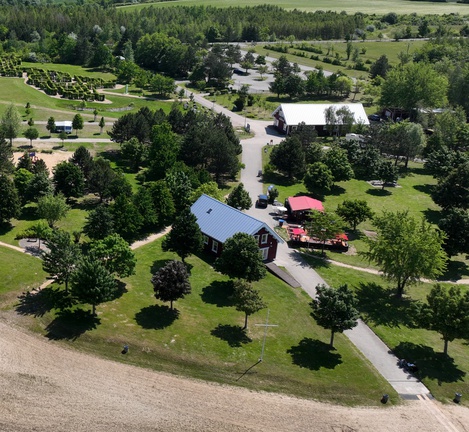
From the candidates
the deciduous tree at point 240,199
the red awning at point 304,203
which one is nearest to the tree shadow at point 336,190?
the red awning at point 304,203

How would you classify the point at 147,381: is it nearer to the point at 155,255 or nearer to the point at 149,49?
the point at 155,255

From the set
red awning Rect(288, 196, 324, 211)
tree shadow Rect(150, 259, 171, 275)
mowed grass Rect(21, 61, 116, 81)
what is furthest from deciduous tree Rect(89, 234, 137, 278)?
mowed grass Rect(21, 61, 116, 81)

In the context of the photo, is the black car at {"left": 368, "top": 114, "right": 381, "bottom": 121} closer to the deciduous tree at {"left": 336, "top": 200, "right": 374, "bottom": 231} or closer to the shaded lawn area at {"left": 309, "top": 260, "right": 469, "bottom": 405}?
the deciduous tree at {"left": 336, "top": 200, "right": 374, "bottom": 231}

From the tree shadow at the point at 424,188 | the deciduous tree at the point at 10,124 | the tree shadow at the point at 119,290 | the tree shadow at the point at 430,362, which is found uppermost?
the deciduous tree at the point at 10,124

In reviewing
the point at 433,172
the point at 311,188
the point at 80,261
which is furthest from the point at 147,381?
the point at 433,172

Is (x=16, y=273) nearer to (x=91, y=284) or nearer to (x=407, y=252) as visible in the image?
(x=91, y=284)

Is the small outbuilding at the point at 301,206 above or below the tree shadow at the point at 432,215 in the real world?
above

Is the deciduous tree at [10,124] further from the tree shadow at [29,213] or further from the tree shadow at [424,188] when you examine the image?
the tree shadow at [424,188]
